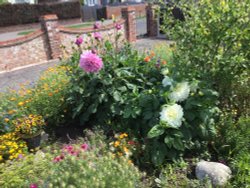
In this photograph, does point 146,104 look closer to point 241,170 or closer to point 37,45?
point 241,170

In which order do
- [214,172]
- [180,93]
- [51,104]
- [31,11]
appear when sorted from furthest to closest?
[31,11]
[51,104]
[180,93]
[214,172]

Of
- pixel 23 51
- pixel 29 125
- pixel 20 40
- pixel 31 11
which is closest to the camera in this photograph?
pixel 29 125

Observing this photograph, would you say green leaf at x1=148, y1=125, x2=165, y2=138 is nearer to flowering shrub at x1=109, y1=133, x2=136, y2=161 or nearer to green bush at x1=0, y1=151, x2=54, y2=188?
flowering shrub at x1=109, y1=133, x2=136, y2=161

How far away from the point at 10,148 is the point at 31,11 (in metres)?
21.4

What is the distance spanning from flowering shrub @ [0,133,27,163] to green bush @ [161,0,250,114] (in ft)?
7.18

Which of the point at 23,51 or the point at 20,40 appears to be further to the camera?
the point at 23,51

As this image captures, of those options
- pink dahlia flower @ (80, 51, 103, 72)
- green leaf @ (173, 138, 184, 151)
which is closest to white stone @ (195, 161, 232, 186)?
green leaf @ (173, 138, 184, 151)

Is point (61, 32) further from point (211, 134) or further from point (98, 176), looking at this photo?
point (98, 176)

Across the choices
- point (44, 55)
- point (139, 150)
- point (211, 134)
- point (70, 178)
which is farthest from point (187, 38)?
point (44, 55)

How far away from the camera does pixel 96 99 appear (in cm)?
391

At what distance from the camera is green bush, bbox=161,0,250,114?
10.9ft

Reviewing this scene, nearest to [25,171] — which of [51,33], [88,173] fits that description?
[88,173]

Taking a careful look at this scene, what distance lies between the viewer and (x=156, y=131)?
3.08 meters

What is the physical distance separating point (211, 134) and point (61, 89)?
2.47 meters
